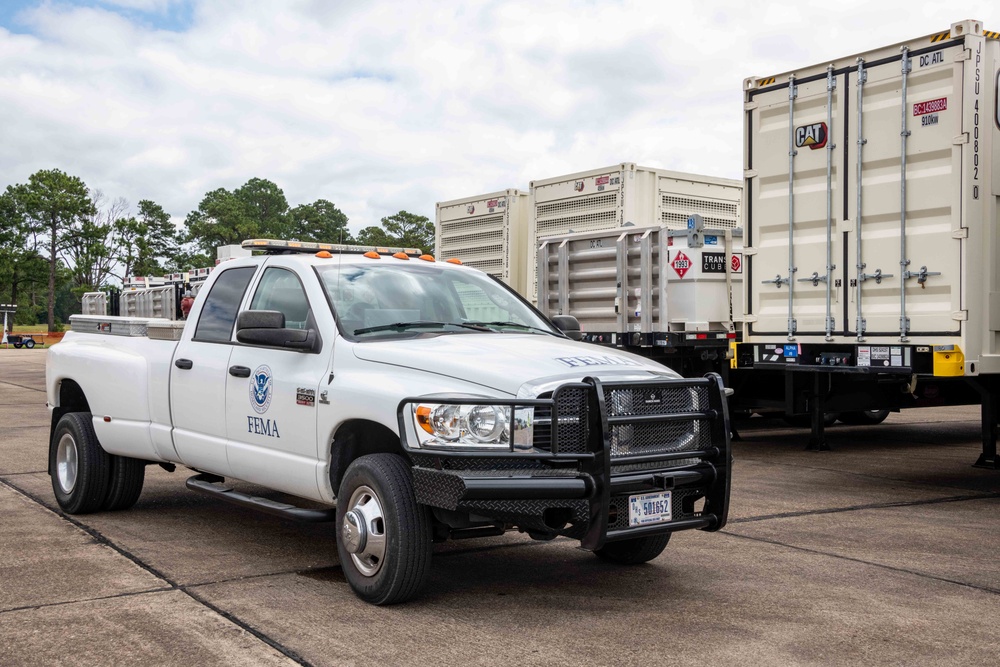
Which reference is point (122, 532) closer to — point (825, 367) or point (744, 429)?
point (825, 367)

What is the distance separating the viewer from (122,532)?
23.1 ft

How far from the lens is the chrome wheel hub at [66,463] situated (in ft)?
25.3

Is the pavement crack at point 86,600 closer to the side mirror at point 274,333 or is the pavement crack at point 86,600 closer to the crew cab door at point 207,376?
the crew cab door at point 207,376

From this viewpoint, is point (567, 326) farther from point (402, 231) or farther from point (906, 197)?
point (402, 231)

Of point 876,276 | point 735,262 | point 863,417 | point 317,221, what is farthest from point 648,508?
point 317,221

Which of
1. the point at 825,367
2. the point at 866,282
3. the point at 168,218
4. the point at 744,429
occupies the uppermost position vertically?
the point at 168,218

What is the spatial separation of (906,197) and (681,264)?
381 centimetres

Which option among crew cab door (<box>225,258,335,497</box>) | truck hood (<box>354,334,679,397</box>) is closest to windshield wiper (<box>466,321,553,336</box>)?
truck hood (<box>354,334,679,397</box>)

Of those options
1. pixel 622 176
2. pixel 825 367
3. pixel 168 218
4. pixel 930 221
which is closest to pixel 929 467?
pixel 825 367

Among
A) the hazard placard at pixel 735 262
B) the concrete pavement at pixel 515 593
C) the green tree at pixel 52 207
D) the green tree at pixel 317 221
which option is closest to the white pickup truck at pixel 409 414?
the concrete pavement at pixel 515 593

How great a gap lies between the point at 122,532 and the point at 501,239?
1152cm

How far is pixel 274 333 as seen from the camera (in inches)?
224

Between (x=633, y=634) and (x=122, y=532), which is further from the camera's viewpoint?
(x=122, y=532)

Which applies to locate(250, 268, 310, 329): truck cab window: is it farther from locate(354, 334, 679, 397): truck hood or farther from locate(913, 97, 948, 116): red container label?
locate(913, 97, 948, 116): red container label
